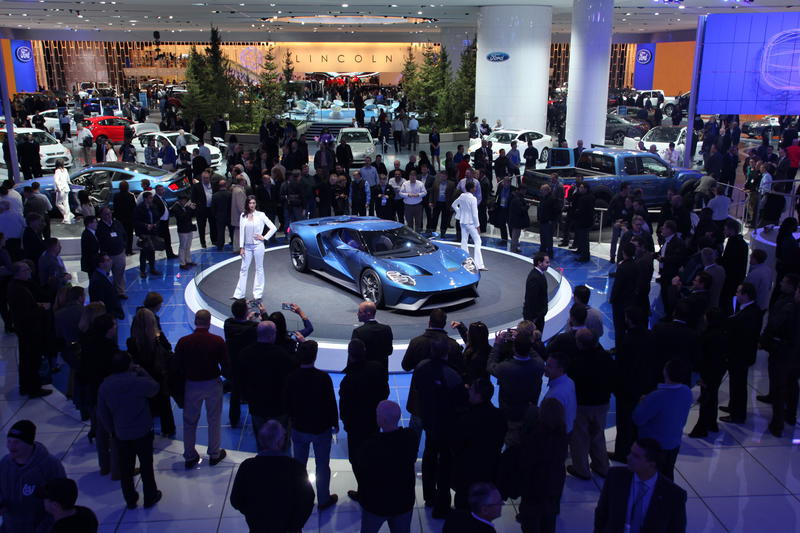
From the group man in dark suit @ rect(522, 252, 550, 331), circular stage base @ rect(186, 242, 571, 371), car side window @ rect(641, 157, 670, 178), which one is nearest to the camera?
man in dark suit @ rect(522, 252, 550, 331)

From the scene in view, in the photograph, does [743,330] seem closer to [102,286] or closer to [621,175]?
[102,286]

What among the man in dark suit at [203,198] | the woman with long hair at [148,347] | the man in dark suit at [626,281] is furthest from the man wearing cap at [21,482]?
the man in dark suit at [203,198]

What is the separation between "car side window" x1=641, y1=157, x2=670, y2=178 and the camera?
→ 57.8 feet

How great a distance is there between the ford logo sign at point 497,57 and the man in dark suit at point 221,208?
17.6 m

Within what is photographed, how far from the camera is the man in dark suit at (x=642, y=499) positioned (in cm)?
432

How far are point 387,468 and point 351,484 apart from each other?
2.00 meters

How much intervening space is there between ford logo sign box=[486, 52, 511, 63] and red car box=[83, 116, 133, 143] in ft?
53.8

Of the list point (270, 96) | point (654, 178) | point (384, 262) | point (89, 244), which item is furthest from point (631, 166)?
point (270, 96)

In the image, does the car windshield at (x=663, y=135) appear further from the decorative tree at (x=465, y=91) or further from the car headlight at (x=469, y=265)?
the car headlight at (x=469, y=265)

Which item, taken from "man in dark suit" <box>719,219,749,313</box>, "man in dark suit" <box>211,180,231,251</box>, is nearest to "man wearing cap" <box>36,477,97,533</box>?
"man in dark suit" <box>719,219,749,313</box>

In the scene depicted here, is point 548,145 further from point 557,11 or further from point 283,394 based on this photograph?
point 283,394

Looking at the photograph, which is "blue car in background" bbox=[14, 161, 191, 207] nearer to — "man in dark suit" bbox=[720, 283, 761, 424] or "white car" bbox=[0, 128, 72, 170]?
"white car" bbox=[0, 128, 72, 170]

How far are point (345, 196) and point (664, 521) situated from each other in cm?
1199

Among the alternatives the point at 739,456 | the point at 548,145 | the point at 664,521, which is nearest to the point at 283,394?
the point at 664,521
